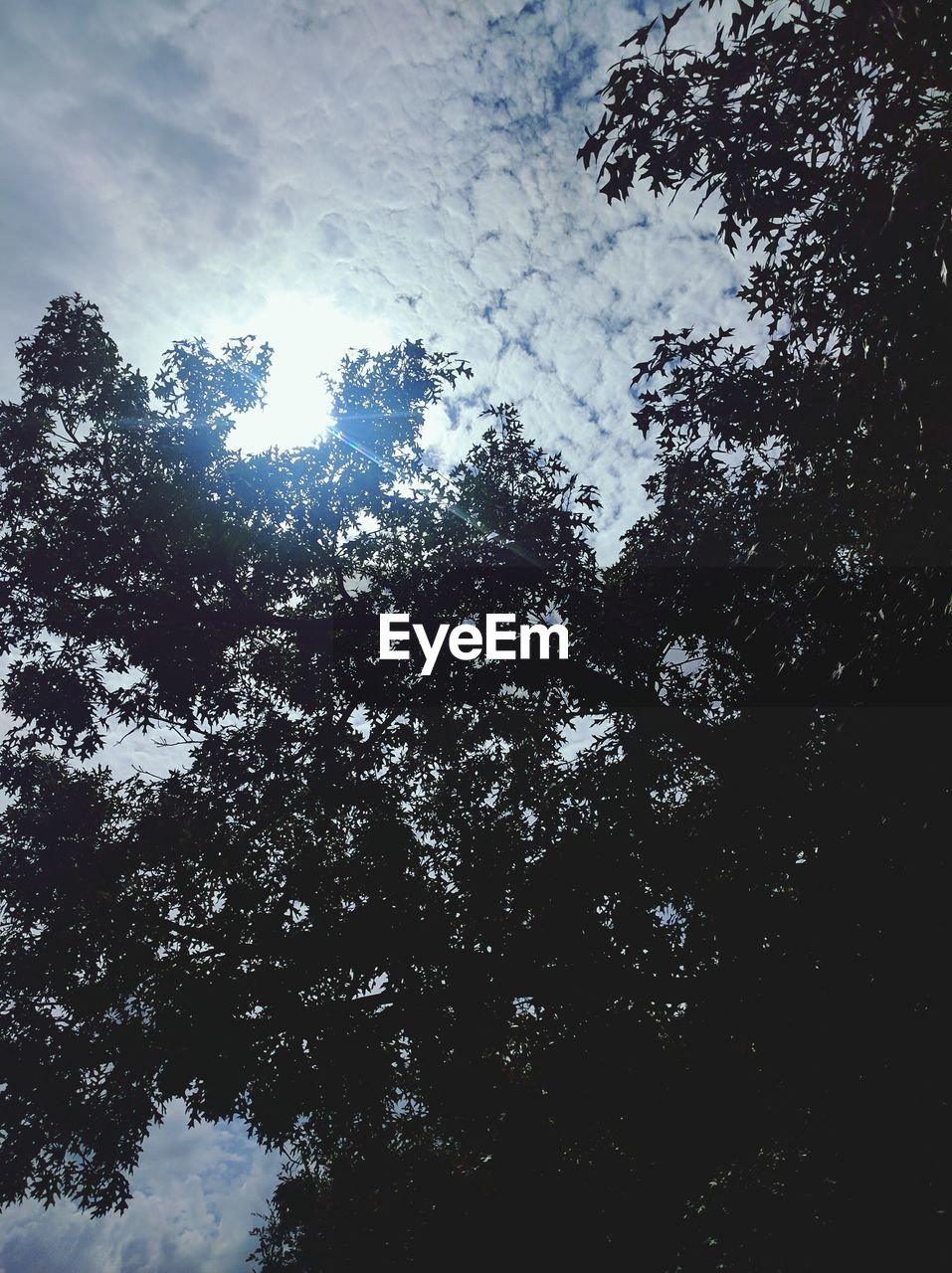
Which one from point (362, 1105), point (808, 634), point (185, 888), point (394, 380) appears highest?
point (394, 380)

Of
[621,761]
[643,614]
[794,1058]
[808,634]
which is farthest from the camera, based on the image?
[643,614]

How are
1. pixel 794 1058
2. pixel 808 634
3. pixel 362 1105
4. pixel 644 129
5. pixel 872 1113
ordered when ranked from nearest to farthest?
pixel 644 129 → pixel 872 1113 → pixel 794 1058 → pixel 808 634 → pixel 362 1105

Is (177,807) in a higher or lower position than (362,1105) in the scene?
higher

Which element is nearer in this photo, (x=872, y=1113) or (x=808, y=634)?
(x=872, y=1113)

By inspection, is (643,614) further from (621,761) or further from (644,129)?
(644,129)

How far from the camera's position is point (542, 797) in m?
10.8

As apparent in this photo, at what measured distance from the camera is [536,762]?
11227 mm

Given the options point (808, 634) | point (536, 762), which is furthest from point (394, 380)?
point (808, 634)

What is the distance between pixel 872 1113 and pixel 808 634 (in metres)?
6.21

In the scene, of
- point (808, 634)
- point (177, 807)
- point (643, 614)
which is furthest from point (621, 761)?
point (177, 807)

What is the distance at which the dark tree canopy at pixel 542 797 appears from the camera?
6926 mm

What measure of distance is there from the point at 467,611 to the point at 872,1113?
9175 millimetres

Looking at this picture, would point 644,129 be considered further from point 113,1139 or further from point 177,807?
point 113,1139

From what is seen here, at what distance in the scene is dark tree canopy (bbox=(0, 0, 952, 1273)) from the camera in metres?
6.93
